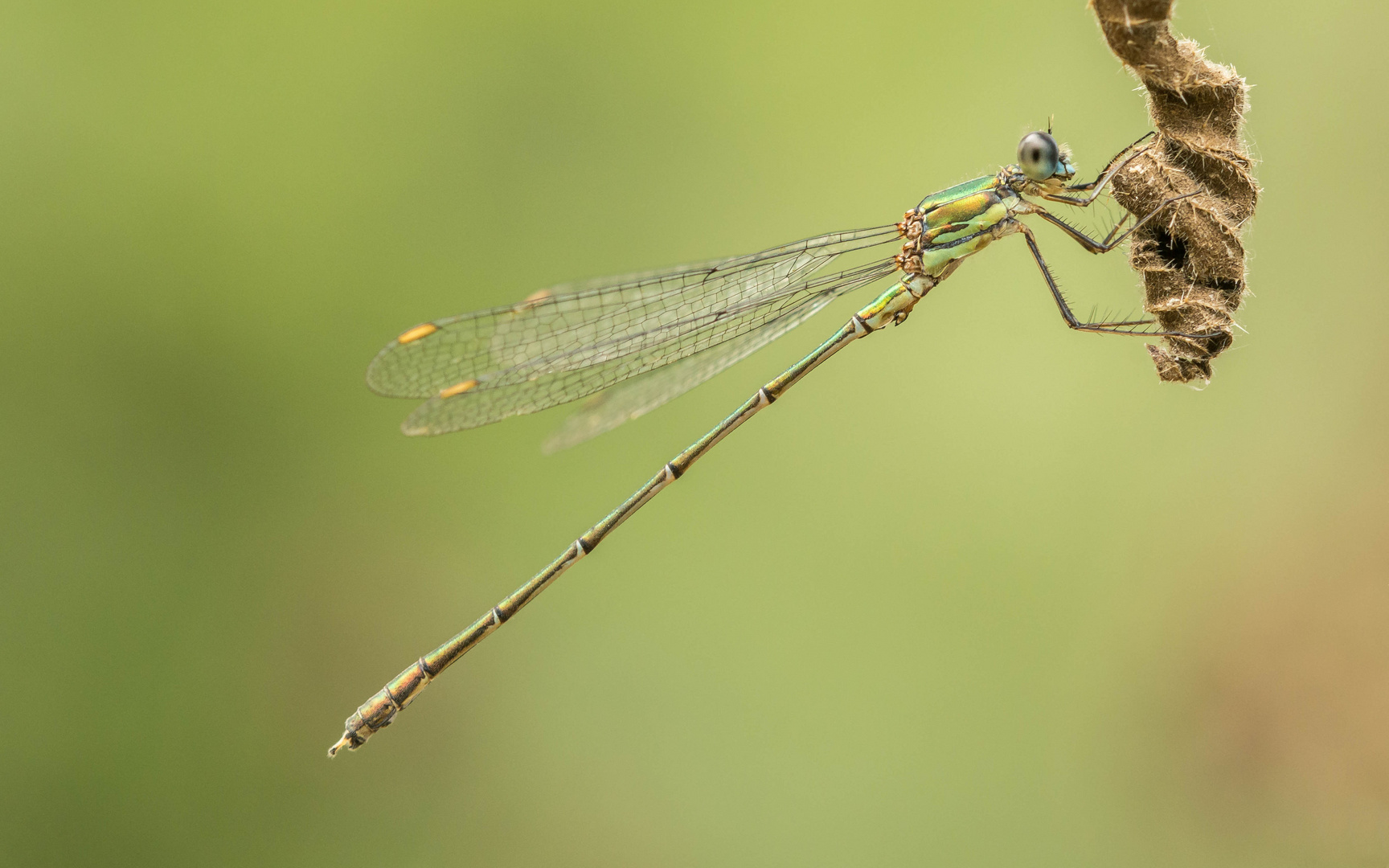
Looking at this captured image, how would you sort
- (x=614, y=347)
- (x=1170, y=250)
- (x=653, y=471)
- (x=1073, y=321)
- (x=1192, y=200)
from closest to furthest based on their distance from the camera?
(x=1192, y=200) → (x=1170, y=250) → (x=1073, y=321) → (x=614, y=347) → (x=653, y=471)

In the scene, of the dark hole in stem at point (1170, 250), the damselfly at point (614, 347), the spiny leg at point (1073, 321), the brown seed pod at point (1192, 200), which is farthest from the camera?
the damselfly at point (614, 347)

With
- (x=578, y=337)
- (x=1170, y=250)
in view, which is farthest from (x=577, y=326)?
(x=1170, y=250)

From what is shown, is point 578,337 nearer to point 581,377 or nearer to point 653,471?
point 581,377

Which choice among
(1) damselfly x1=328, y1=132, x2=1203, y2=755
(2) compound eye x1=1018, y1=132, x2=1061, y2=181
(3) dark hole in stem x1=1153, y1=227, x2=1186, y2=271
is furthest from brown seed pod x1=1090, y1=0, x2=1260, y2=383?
(1) damselfly x1=328, y1=132, x2=1203, y2=755

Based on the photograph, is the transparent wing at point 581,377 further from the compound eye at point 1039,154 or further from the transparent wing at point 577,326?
the compound eye at point 1039,154

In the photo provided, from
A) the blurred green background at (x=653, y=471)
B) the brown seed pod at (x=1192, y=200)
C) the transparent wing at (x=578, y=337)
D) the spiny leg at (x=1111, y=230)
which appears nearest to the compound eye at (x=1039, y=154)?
the spiny leg at (x=1111, y=230)

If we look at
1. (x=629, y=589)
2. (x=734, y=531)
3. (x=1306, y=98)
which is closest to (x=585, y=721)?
(x=629, y=589)

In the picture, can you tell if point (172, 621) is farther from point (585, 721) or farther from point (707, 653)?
point (707, 653)
